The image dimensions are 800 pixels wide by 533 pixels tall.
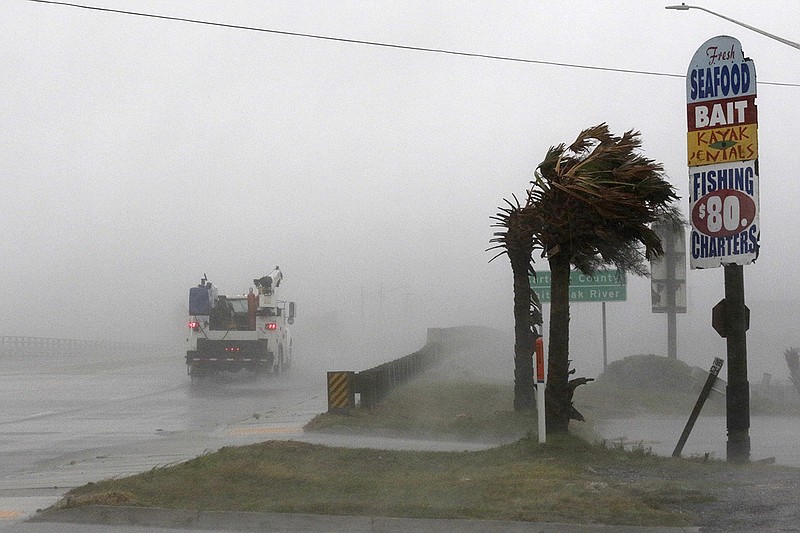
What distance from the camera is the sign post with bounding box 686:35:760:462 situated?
13711 mm

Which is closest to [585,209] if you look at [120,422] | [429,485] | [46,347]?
[429,485]

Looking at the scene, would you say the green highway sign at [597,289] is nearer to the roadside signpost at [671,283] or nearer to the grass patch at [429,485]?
the roadside signpost at [671,283]

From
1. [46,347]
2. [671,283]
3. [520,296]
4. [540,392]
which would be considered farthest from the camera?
[46,347]

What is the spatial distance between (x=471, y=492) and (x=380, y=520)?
1.48 metres

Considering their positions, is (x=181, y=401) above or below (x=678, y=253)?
below

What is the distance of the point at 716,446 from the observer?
1764cm

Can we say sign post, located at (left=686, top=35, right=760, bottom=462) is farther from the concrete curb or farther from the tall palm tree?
the concrete curb

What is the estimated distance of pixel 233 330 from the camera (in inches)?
1407

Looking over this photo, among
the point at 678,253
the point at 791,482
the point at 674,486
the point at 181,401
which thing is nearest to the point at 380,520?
the point at 674,486

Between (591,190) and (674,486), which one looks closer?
(674,486)

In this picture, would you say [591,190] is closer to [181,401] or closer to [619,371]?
[181,401]

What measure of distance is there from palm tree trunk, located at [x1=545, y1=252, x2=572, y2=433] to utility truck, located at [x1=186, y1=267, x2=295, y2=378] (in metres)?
22.4

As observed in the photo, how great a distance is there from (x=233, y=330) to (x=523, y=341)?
17767 mm

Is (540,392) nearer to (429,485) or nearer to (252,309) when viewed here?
(429,485)
